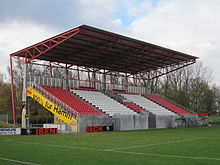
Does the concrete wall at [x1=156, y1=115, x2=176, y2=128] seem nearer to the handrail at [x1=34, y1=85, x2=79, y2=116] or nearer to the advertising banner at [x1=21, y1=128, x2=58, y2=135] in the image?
the handrail at [x1=34, y1=85, x2=79, y2=116]

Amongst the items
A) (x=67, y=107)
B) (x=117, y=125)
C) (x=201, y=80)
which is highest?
(x=201, y=80)

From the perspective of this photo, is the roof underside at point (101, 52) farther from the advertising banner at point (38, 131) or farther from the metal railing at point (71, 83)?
the advertising banner at point (38, 131)

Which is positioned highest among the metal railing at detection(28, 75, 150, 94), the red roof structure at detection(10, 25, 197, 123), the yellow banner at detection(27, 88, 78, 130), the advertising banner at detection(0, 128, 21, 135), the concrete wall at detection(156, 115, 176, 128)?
the red roof structure at detection(10, 25, 197, 123)

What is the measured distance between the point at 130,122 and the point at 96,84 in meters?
12.8

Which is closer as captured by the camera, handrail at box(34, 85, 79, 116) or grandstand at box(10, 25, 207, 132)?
handrail at box(34, 85, 79, 116)

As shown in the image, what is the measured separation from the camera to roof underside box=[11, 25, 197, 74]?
3155cm

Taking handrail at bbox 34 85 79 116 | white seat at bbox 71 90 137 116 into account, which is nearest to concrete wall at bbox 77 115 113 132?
handrail at bbox 34 85 79 116

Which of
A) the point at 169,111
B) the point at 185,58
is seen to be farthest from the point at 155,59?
the point at 169,111

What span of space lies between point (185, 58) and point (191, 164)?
35763 millimetres

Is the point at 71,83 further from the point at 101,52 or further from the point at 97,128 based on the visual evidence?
the point at 97,128

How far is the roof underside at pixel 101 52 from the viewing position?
3155cm

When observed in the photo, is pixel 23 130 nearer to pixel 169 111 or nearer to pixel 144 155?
pixel 144 155

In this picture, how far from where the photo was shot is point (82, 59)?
4088 centimetres

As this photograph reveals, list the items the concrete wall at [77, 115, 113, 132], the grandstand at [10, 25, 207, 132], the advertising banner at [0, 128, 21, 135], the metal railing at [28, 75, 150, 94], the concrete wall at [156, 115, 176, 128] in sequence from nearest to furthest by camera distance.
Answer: the advertising banner at [0, 128, 21, 135], the concrete wall at [77, 115, 113, 132], the grandstand at [10, 25, 207, 132], the metal railing at [28, 75, 150, 94], the concrete wall at [156, 115, 176, 128]
